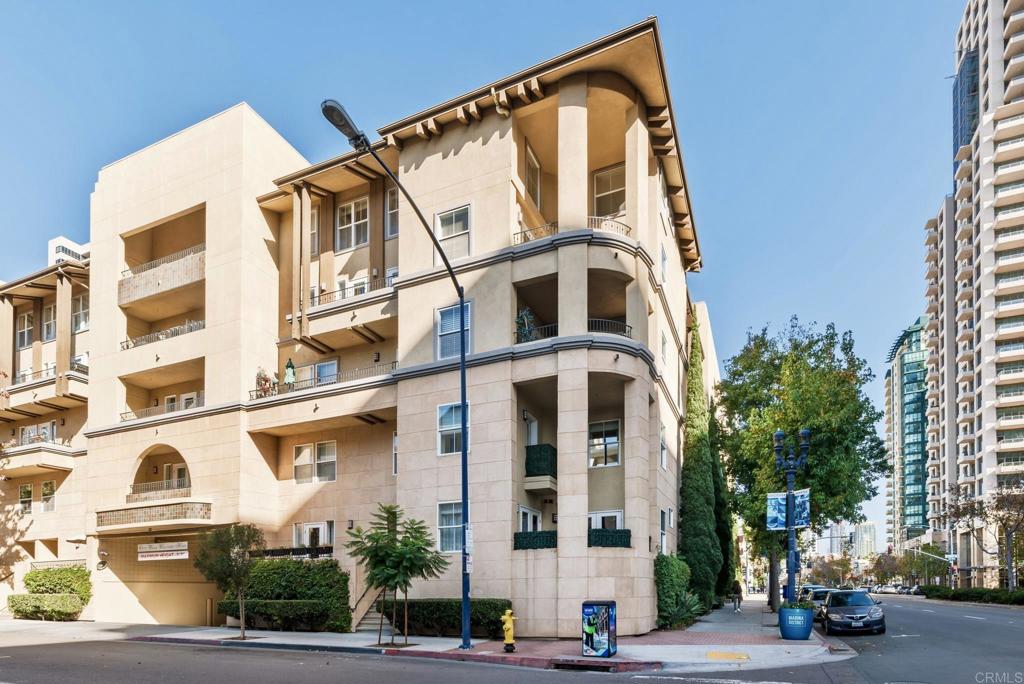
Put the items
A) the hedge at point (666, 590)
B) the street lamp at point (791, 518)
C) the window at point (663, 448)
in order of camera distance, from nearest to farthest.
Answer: the street lamp at point (791, 518) < the hedge at point (666, 590) < the window at point (663, 448)

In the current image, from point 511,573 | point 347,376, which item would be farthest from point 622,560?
point 347,376

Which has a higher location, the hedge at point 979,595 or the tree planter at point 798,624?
the tree planter at point 798,624

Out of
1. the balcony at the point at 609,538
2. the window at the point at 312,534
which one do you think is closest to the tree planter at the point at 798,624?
the balcony at the point at 609,538

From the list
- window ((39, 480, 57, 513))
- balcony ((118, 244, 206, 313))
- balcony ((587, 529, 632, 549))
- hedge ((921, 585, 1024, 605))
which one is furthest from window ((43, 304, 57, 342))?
hedge ((921, 585, 1024, 605))

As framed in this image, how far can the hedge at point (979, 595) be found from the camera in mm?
56450

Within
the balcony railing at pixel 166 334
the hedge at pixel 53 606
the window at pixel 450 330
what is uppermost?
the balcony railing at pixel 166 334

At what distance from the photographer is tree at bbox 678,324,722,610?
37.5m

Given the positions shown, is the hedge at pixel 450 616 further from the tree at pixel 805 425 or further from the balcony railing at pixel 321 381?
the tree at pixel 805 425

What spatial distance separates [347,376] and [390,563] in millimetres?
13090

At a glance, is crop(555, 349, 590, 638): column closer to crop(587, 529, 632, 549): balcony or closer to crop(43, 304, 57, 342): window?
crop(587, 529, 632, 549): balcony

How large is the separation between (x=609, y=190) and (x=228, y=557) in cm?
1969

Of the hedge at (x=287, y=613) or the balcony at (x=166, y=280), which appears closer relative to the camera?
the hedge at (x=287, y=613)

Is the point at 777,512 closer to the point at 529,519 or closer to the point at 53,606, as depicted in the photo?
the point at 529,519

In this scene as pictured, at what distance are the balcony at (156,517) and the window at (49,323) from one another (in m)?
15.2
